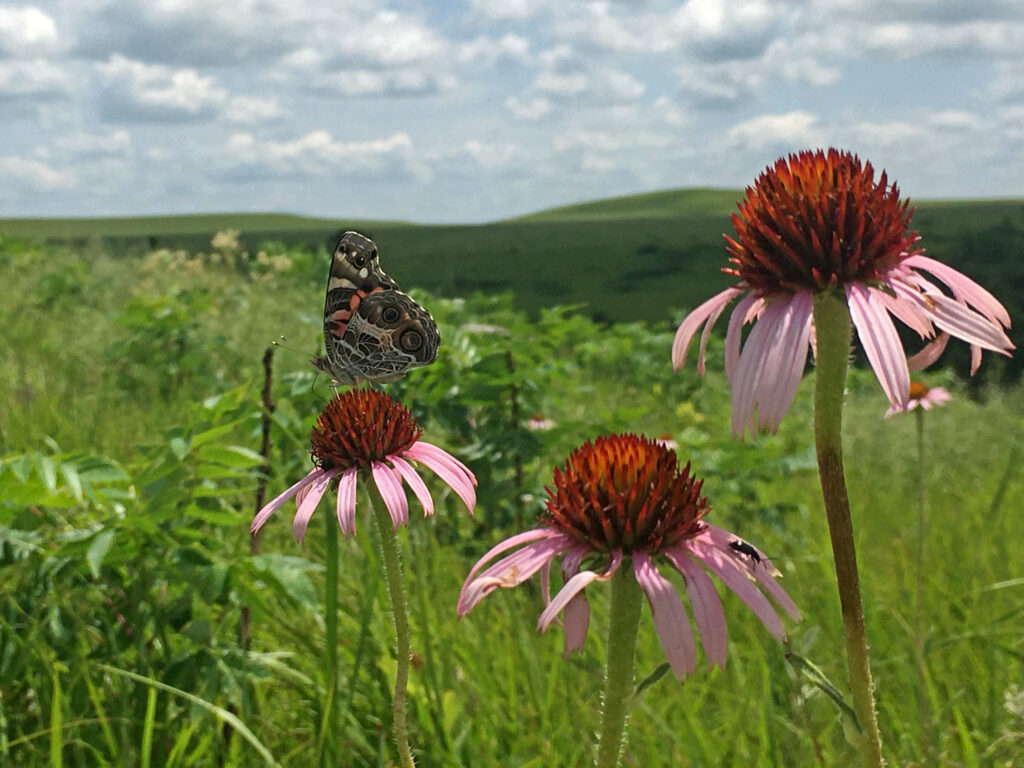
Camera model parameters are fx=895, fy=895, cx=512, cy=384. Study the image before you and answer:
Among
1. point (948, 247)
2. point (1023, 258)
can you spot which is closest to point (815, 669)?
point (1023, 258)

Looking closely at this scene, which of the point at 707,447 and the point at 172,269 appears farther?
the point at 172,269

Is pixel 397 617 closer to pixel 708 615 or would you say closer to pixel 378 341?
pixel 708 615

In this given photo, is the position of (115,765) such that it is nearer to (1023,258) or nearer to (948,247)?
(1023,258)

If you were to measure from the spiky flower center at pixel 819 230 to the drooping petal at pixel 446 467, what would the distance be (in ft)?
1.47

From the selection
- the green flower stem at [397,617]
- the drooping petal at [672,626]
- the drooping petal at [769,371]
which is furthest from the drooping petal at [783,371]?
the green flower stem at [397,617]

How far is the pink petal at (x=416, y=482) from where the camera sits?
117cm

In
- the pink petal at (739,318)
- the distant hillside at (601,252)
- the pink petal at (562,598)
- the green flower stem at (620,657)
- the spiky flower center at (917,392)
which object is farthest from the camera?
the distant hillside at (601,252)

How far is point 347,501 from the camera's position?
1211 mm

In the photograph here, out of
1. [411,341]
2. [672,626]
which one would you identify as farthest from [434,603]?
[672,626]

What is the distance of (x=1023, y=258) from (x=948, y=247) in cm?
399

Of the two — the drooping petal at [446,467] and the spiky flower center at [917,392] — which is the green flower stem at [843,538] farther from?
the spiky flower center at [917,392]

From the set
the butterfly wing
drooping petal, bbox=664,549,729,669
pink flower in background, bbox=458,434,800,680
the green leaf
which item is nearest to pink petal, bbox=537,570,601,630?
pink flower in background, bbox=458,434,800,680

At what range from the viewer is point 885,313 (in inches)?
40.0

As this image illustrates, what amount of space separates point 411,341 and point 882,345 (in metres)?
1.01
